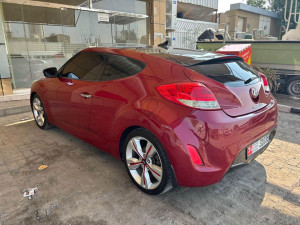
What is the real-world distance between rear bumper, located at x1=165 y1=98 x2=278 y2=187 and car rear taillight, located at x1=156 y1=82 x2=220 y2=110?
0.24 ft

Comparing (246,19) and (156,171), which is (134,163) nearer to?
(156,171)

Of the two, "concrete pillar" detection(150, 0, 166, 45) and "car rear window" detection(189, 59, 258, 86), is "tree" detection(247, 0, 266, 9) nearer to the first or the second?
"concrete pillar" detection(150, 0, 166, 45)

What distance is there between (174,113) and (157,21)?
9.45 m

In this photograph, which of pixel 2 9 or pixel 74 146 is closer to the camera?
pixel 74 146

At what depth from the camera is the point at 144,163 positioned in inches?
97.4

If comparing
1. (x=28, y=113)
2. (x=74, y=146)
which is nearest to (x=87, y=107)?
(x=74, y=146)

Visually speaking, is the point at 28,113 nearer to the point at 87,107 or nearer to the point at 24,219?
the point at 87,107

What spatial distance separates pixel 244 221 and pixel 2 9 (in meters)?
8.25

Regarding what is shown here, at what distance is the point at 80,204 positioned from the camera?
94.0 inches

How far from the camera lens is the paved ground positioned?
7.25 ft

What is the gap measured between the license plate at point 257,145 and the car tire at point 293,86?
5.43 metres

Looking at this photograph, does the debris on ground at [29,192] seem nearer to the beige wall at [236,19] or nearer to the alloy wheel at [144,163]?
the alloy wheel at [144,163]

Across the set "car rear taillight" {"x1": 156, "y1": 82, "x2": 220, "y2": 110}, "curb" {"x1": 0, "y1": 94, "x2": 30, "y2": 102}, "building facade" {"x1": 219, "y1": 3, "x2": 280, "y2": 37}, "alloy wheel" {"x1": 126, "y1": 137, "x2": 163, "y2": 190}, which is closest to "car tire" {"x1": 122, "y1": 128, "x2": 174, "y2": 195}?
"alloy wheel" {"x1": 126, "y1": 137, "x2": 163, "y2": 190}

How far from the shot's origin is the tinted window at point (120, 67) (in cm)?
258
